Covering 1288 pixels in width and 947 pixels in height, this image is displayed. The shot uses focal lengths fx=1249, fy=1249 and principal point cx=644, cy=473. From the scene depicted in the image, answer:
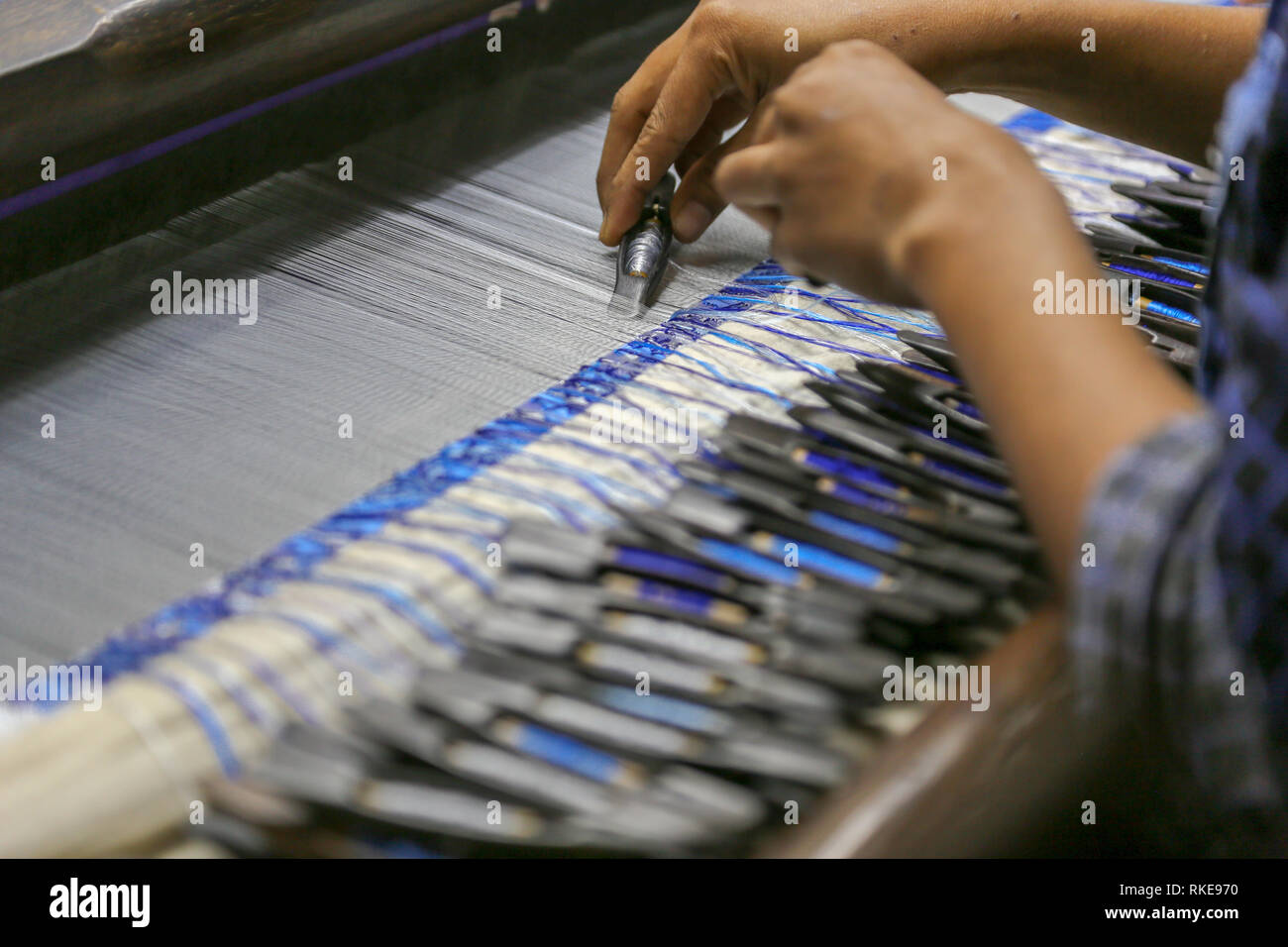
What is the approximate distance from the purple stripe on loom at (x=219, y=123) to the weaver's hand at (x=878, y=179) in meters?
0.68

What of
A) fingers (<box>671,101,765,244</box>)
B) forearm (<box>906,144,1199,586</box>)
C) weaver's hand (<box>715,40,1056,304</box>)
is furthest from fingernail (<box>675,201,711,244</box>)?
forearm (<box>906,144,1199,586</box>)

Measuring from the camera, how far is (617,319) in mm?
1115

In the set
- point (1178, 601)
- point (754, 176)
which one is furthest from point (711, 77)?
point (1178, 601)

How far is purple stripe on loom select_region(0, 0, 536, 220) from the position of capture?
114 centimetres

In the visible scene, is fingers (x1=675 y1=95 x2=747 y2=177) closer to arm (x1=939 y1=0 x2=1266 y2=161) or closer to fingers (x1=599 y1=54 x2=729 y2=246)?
fingers (x1=599 y1=54 x2=729 y2=246)

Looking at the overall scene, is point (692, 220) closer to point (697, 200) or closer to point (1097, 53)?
point (697, 200)

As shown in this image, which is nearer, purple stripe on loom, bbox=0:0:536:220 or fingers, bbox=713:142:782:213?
fingers, bbox=713:142:782:213

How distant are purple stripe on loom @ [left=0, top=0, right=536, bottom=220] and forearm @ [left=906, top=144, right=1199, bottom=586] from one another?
2.71 feet

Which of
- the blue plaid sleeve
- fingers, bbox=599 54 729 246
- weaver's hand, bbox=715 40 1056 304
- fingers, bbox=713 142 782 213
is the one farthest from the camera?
fingers, bbox=599 54 729 246

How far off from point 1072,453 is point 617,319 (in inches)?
22.8

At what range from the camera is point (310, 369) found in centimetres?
103

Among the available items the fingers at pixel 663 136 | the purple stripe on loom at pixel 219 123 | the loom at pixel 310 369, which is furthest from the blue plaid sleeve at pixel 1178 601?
the purple stripe on loom at pixel 219 123

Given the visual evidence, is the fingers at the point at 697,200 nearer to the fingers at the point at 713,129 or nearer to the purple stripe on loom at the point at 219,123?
the fingers at the point at 713,129

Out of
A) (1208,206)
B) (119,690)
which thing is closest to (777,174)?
(119,690)
